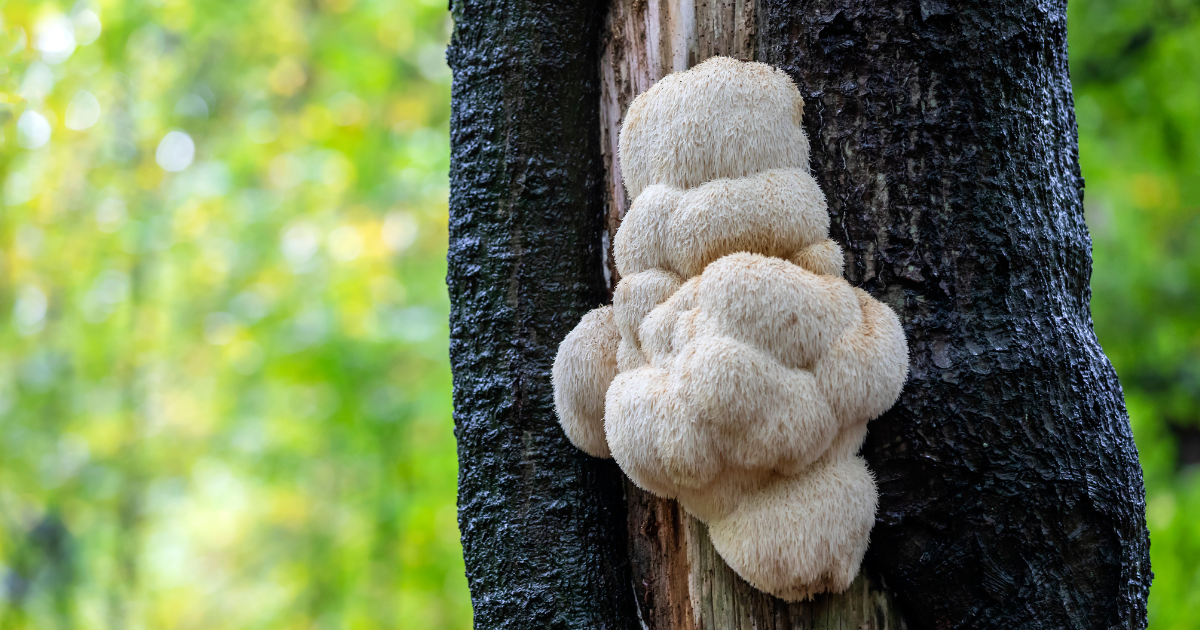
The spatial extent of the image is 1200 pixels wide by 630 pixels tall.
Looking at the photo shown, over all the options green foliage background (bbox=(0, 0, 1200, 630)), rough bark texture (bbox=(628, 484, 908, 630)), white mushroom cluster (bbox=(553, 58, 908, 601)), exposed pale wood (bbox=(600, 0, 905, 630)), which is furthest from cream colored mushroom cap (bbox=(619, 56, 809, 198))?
green foliage background (bbox=(0, 0, 1200, 630))

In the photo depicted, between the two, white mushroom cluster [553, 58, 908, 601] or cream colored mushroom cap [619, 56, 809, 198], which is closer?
white mushroom cluster [553, 58, 908, 601]

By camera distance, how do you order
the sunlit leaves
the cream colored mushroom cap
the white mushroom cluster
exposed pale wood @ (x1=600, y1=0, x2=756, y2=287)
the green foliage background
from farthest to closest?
the sunlit leaves → the green foliage background → exposed pale wood @ (x1=600, y1=0, x2=756, y2=287) → the cream colored mushroom cap → the white mushroom cluster

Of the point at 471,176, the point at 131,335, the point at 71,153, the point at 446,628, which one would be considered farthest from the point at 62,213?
the point at 471,176

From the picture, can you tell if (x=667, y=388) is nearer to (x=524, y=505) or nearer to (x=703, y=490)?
(x=703, y=490)

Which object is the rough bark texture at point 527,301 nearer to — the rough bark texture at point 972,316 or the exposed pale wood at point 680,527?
the exposed pale wood at point 680,527

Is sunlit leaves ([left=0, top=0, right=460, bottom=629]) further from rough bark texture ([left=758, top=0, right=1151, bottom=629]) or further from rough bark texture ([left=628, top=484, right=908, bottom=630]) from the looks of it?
rough bark texture ([left=758, top=0, right=1151, bottom=629])

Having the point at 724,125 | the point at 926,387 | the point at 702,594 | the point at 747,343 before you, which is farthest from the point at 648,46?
the point at 702,594

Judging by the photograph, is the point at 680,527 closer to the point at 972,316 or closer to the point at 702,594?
the point at 702,594

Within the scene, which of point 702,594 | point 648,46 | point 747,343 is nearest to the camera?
point 747,343
